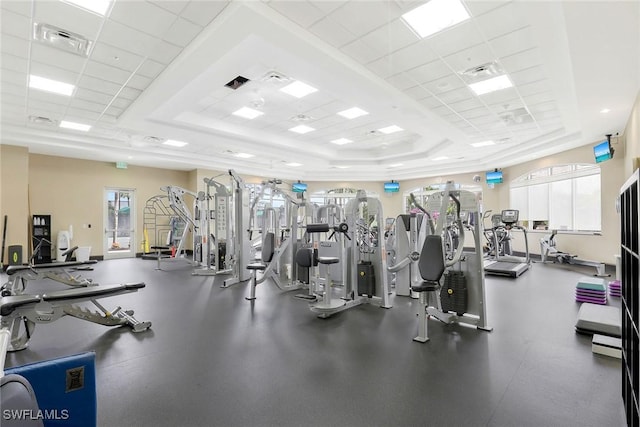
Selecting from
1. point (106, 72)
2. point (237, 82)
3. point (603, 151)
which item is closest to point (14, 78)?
point (106, 72)

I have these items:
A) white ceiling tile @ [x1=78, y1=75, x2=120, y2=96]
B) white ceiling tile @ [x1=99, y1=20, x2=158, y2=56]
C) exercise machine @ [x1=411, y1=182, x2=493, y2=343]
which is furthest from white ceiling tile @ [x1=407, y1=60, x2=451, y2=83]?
white ceiling tile @ [x1=78, y1=75, x2=120, y2=96]

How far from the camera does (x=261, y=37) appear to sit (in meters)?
3.93

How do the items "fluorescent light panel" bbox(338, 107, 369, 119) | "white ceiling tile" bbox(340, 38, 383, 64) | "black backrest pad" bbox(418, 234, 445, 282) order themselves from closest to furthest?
"black backrest pad" bbox(418, 234, 445, 282)
"white ceiling tile" bbox(340, 38, 383, 64)
"fluorescent light panel" bbox(338, 107, 369, 119)

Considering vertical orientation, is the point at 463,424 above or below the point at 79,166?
below

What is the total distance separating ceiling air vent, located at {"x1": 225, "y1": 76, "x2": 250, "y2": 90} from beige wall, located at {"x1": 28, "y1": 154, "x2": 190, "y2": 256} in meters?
7.12

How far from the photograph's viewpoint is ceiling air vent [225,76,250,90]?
5445 mm

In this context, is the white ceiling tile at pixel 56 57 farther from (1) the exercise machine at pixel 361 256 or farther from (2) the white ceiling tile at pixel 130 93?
(1) the exercise machine at pixel 361 256

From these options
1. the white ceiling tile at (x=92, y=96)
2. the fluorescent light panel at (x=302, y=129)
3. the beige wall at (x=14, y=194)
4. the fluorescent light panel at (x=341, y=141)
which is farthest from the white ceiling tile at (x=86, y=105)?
the fluorescent light panel at (x=341, y=141)

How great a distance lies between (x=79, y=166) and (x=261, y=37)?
355 inches

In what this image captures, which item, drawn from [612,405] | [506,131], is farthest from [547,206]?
[612,405]

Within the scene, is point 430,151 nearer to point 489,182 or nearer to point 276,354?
point 489,182

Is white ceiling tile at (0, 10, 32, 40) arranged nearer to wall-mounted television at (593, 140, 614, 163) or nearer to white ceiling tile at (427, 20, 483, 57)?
white ceiling tile at (427, 20, 483, 57)

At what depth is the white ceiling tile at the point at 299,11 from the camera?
3.43 metres

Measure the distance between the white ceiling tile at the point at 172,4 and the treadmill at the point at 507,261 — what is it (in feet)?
24.6
